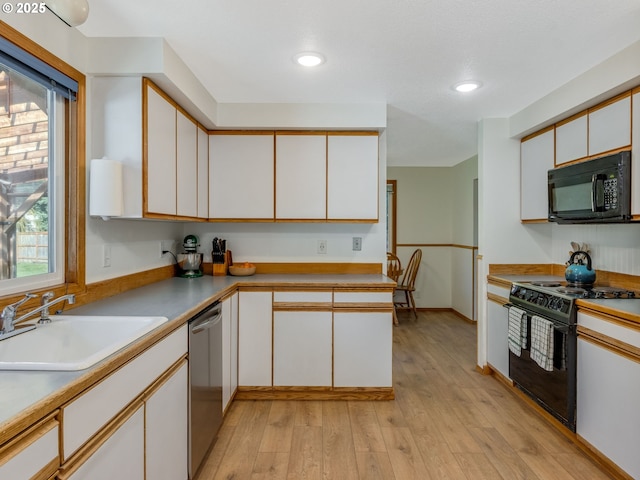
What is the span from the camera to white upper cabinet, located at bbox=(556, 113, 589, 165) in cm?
263

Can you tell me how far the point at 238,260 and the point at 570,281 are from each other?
260cm

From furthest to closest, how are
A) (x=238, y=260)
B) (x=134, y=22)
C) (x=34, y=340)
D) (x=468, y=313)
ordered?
(x=468, y=313)
(x=238, y=260)
(x=134, y=22)
(x=34, y=340)

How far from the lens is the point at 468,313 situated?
18.0ft

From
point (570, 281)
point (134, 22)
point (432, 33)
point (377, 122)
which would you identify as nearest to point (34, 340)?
point (134, 22)

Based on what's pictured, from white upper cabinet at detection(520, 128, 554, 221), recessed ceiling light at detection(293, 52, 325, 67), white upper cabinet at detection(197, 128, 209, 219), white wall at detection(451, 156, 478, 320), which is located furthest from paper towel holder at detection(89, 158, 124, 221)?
white wall at detection(451, 156, 478, 320)

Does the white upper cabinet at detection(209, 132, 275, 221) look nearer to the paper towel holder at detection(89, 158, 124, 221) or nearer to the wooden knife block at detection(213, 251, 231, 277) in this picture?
the wooden knife block at detection(213, 251, 231, 277)

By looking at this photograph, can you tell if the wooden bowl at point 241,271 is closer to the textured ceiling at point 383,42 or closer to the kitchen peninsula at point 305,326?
the kitchen peninsula at point 305,326

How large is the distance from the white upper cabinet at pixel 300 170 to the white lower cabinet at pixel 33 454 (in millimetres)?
2416

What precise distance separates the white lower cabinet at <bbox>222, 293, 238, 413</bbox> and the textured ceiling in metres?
1.54

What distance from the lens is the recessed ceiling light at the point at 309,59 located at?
2256mm

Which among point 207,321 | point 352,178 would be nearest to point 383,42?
point 352,178

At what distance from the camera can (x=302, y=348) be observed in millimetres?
2953

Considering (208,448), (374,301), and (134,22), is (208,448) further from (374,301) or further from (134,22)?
(134,22)

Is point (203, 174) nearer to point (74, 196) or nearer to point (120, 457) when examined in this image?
point (74, 196)
